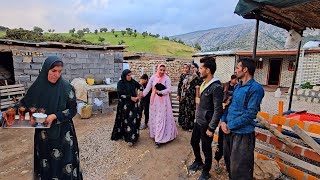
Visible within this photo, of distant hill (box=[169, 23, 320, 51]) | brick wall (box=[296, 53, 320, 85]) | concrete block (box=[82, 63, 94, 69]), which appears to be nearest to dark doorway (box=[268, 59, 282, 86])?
distant hill (box=[169, 23, 320, 51])

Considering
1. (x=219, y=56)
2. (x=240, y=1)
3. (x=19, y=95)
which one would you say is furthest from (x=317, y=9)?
(x=219, y=56)

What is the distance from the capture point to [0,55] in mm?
9789

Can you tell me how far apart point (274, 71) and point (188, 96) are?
1623cm

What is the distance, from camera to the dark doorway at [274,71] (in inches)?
734

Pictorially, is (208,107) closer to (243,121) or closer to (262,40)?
(243,121)

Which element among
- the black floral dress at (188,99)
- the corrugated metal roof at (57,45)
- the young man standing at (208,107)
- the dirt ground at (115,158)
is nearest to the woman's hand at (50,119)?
the dirt ground at (115,158)

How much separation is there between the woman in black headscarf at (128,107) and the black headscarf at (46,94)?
2507 millimetres

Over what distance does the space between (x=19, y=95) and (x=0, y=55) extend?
283 centimetres

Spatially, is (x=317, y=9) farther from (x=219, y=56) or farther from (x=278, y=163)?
(x=219, y=56)

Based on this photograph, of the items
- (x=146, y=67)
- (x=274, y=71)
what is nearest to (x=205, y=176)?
(x=146, y=67)

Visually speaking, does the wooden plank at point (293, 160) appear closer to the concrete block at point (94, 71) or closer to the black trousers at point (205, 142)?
the black trousers at point (205, 142)

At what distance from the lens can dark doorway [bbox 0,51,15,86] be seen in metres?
8.92

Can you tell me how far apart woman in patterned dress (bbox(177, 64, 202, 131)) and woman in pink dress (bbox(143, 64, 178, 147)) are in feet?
2.72

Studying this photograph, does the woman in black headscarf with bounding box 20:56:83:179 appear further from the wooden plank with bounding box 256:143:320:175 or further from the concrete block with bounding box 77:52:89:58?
the concrete block with bounding box 77:52:89:58
